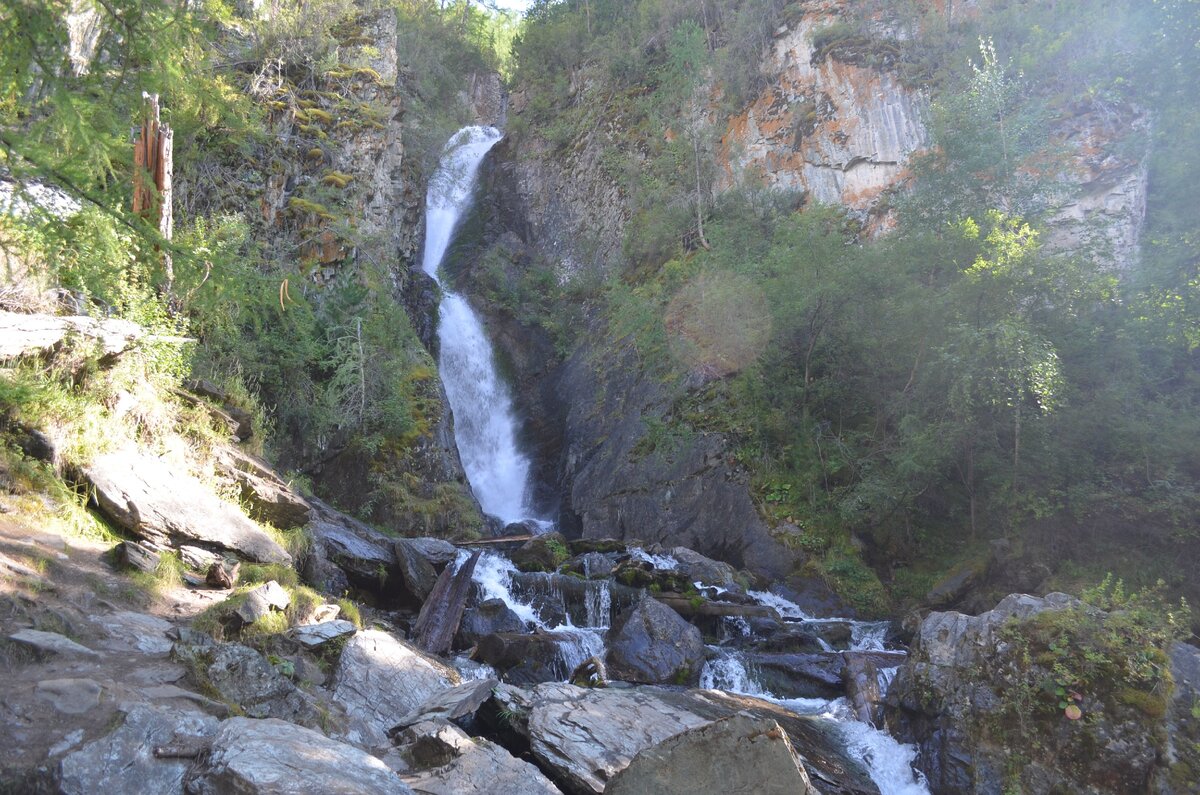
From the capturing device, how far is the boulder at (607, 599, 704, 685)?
10000mm

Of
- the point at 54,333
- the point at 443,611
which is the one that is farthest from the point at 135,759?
the point at 443,611

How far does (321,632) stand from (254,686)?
1.77m

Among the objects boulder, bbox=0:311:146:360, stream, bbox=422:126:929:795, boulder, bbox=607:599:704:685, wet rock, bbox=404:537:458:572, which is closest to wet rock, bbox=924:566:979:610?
stream, bbox=422:126:929:795

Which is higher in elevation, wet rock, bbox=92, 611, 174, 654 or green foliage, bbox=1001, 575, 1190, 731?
wet rock, bbox=92, 611, 174, 654

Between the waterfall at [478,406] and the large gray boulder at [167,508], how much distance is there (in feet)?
38.6

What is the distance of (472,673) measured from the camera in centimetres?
913

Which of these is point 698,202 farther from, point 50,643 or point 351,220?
point 50,643

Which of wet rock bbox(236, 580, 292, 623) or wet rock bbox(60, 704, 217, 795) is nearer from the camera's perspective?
wet rock bbox(60, 704, 217, 795)

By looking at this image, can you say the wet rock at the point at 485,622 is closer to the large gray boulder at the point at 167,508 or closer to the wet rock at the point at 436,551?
the wet rock at the point at 436,551

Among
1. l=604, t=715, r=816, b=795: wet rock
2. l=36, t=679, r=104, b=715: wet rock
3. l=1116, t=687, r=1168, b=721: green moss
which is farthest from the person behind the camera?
l=1116, t=687, r=1168, b=721: green moss

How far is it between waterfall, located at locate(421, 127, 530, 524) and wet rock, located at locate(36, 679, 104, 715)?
53.0 ft

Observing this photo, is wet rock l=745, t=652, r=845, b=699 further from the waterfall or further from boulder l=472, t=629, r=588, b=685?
the waterfall

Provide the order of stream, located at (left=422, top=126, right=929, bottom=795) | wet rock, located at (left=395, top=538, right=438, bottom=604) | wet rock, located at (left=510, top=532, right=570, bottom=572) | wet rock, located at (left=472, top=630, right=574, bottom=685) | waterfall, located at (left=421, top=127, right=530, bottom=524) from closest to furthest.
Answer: stream, located at (left=422, top=126, right=929, bottom=795) < wet rock, located at (left=472, top=630, right=574, bottom=685) < wet rock, located at (left=395, top=538, right=438, bottom=604) < wet rock, located at (left=510, top=532, right=570, bottom=572) < waterfall, located at (left=421, top=127, right=530, bottom=524)

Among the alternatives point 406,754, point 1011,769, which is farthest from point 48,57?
point 1011,769
